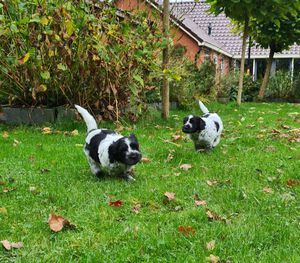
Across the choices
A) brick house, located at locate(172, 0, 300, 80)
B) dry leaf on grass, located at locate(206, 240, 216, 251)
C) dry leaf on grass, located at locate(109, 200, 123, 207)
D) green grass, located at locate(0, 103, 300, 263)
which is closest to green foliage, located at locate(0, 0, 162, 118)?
green grass, located at locate(0, 103, 300, 263)

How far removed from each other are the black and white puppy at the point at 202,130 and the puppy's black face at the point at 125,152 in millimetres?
1722

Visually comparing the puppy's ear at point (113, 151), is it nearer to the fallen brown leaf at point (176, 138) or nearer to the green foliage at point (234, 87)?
the fallen brown leaf at point (176, 138)

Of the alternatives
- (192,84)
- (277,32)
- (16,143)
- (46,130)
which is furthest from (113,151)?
(277,32)

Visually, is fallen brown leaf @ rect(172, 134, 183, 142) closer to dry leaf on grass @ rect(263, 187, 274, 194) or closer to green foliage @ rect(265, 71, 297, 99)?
dry leaf on grass @ rect(263, 187, 274, 194)

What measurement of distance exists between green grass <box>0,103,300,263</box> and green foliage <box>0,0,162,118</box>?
79.9 inches

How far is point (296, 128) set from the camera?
9242 millimetres

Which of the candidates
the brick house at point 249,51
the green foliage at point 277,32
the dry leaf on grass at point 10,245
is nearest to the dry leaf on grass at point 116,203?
the dry leaf on grass at point 10,245

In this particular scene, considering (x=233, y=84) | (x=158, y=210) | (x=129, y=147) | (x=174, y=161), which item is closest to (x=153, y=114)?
(x=174, y=161)

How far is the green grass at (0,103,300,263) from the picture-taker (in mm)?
3172

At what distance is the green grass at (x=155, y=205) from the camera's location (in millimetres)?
3172

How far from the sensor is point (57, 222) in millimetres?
3643

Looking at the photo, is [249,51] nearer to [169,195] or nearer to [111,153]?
[111,153]

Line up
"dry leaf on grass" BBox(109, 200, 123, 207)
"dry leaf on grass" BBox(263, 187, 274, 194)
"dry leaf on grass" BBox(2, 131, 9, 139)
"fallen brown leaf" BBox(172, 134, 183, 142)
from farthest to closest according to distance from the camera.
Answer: "fallen brown leaf" BBox(172, 134, 183, 142) → "dry leaf on grass" BBox(2, 131, 9, 139) → "dry leaf on grass" BBox(263, 187, 274, 194) → "dry leaf on grass" BBox(109, 200, 123, 207)

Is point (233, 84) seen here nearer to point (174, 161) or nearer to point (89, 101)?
point (89, 101)
